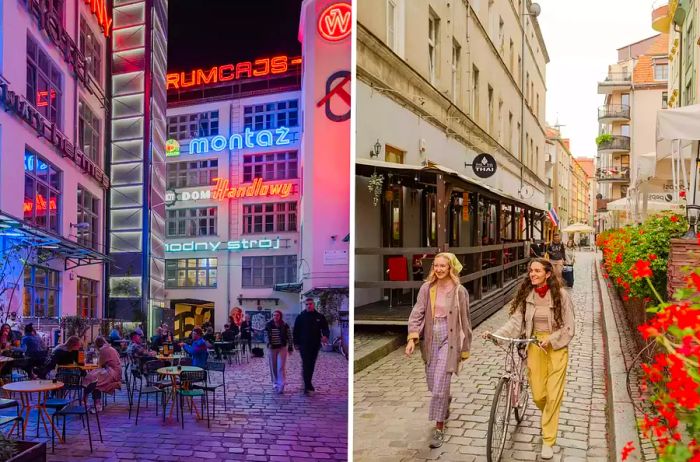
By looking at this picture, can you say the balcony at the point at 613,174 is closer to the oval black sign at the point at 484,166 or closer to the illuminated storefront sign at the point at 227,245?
the oval black sign at the point at 484,166

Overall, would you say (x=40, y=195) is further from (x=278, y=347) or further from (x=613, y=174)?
(x=613, y=174)

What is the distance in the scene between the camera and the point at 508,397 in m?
2.35

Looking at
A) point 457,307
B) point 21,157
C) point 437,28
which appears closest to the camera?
point 21,157

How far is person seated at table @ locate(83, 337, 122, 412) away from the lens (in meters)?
2.21

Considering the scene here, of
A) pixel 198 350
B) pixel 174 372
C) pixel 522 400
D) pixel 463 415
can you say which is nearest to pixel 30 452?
pixel 174 372

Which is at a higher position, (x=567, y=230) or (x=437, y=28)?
(x=437, y=28)

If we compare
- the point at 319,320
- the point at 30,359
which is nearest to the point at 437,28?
the point at 319,320

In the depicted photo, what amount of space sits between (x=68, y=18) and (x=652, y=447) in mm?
2162

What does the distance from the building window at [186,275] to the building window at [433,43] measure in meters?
1.04

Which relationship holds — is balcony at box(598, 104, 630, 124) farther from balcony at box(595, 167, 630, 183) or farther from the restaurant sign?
the restaurant sign

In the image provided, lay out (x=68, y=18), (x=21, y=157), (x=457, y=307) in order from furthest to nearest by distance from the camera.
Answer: (x=457, y=307), (x=68, y=18), (x=21, y=157)

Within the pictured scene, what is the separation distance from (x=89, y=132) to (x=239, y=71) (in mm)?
565

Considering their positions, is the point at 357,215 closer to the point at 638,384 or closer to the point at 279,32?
the point at 279,32

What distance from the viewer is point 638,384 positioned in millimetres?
2127
